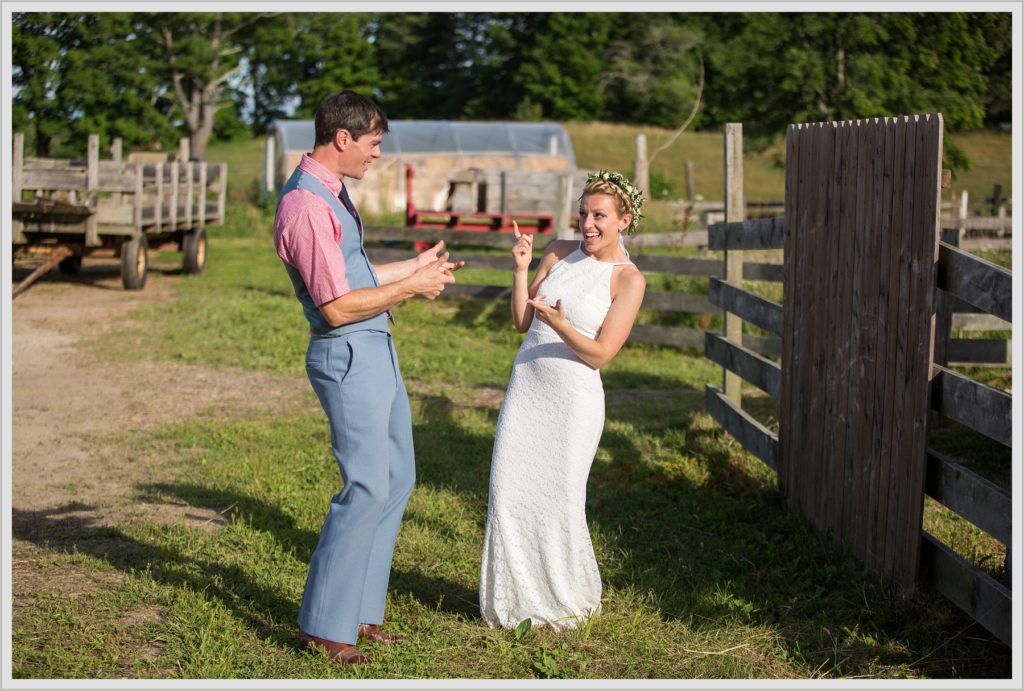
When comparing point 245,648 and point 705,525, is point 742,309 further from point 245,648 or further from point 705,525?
point 245,648

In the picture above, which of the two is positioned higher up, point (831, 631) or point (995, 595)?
point (995, 595)

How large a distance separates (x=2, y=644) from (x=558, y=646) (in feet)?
6.84

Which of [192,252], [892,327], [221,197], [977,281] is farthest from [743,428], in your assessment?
[221,197]

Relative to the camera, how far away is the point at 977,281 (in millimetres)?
4137

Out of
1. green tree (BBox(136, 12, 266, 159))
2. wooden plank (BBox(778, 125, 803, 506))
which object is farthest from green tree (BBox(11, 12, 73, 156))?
wooden plank (BBox(778, 125, 803, 506))

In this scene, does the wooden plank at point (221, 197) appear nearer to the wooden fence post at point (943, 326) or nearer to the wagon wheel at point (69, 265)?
the wagon wheel at point (69, 265)

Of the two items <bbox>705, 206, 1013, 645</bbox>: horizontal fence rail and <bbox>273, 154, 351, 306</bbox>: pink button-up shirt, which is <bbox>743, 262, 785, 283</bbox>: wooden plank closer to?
<bbox>705, 206, 1013, 645</bbox>: horizontal fence rail

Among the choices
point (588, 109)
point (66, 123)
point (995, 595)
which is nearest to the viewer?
point (995, 595)

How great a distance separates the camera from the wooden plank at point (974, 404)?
13.0 ft

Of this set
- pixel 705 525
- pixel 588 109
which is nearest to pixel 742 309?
pixel 705 525

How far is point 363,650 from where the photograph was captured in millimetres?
4199

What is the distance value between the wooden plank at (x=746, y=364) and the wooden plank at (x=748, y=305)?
0.21 m

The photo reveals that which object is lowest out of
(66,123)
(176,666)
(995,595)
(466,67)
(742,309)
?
(176,666)

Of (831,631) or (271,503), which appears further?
(271,503)
